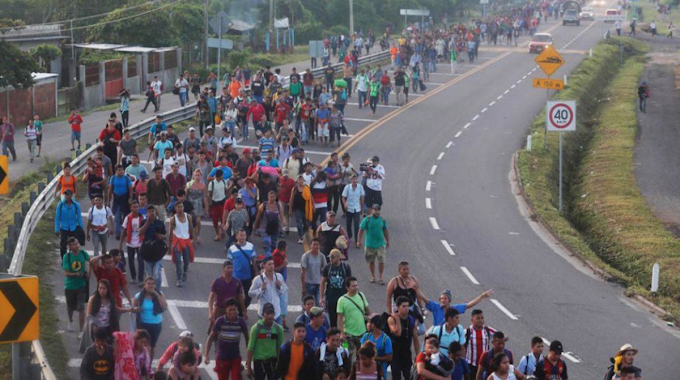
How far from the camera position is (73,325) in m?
17.4

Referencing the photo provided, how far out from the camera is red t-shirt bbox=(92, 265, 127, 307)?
16125 millimetres

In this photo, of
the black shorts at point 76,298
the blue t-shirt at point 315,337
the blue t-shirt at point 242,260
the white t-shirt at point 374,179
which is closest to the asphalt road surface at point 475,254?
the black shorts at point 76,298

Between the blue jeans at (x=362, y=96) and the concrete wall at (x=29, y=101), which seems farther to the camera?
the concrete wall at (x=29, y=101)

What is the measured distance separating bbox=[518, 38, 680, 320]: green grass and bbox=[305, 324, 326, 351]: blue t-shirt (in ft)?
Result: 29.4

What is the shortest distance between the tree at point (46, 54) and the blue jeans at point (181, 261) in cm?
3753

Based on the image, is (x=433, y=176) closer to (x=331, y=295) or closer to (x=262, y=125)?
(x=262, y=125)

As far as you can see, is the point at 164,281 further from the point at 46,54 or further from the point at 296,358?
the point at 46,54

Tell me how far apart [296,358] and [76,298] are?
502cm

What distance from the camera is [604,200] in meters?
30.8

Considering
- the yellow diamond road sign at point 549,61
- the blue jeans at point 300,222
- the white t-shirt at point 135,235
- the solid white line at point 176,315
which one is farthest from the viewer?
the yellow diamond road sign at point 549,61

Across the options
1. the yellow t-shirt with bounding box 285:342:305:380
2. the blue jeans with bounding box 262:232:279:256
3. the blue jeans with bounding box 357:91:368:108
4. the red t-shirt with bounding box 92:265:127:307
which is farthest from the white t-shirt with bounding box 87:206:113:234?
the blue jeans with bounding box 357:91:368:108

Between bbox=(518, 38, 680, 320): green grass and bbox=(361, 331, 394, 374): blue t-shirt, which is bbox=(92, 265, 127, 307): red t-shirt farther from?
bbox=(518, 38, 680, 320): green grass

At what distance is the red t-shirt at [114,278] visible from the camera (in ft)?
52.9

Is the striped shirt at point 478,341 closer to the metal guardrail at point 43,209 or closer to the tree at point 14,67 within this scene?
the metal guardrail at point 43,209
